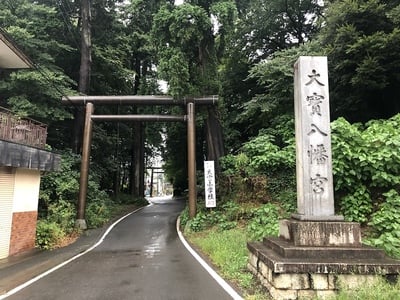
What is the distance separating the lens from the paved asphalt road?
6.43 metres

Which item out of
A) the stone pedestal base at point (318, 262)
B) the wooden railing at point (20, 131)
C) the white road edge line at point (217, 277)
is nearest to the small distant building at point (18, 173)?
the wooden railing at point (20, 131)

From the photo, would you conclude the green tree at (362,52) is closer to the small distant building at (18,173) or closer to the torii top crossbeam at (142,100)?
the torii top crossbeam at (142,100)

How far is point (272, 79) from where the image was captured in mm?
17094

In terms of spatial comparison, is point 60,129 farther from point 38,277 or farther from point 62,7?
point 38,277

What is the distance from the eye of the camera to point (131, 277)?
25.7ft

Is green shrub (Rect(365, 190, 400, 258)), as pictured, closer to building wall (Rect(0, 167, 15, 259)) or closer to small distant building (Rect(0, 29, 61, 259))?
small distant building (Rect(0, 29, 61, 259))

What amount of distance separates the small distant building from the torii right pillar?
7771 millimetres

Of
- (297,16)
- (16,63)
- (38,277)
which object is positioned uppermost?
(297,16)

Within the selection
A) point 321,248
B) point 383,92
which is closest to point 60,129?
point 383,92

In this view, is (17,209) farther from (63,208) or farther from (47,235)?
(63,208)

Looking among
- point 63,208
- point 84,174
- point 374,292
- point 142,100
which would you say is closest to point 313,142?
point 374,292

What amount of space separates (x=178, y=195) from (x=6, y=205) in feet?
135

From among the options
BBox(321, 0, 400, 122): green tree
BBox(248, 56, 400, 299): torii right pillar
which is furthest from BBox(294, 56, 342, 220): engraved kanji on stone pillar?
BBox(321, 0, 400, 122): green tree

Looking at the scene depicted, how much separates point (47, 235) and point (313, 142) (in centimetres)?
1066
